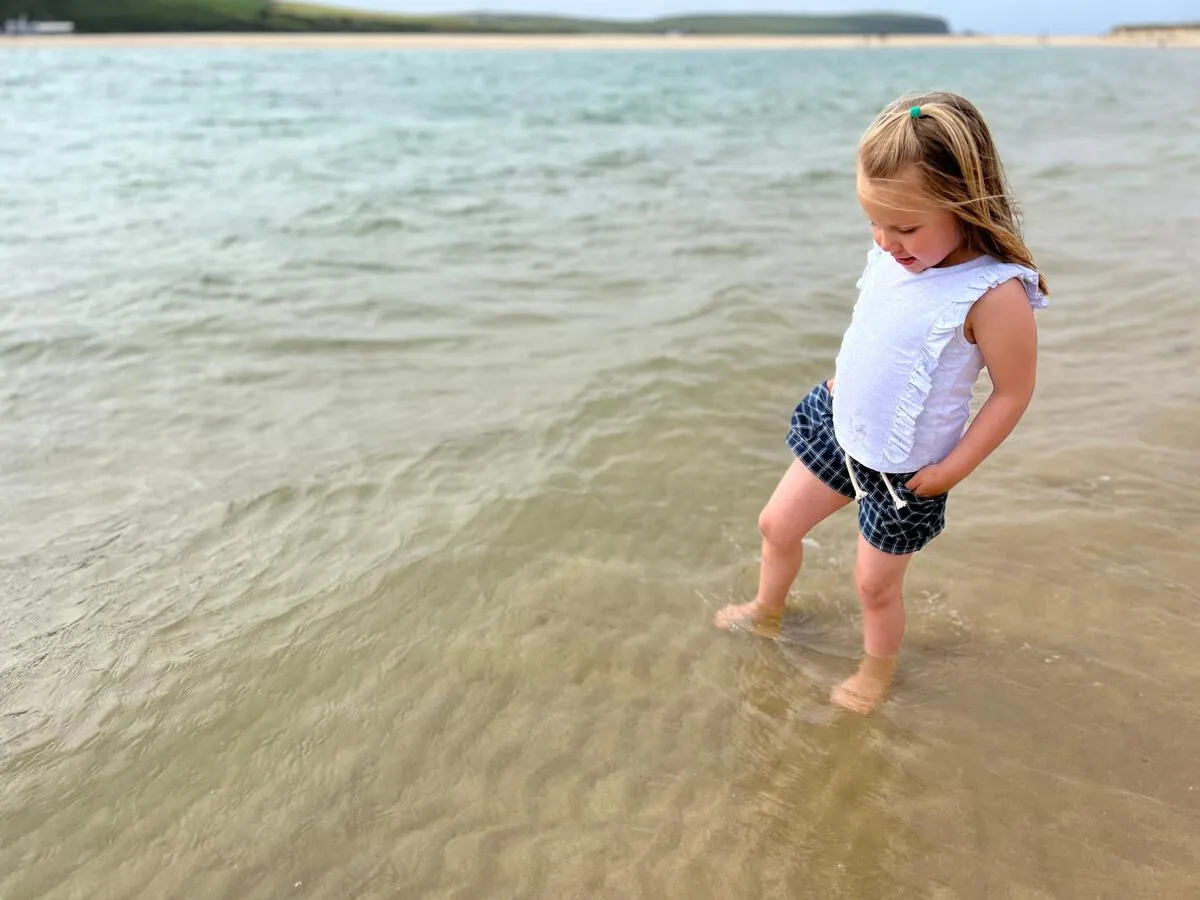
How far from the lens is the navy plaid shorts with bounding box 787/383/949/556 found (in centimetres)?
220

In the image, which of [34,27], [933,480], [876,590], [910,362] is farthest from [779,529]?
[34,27]

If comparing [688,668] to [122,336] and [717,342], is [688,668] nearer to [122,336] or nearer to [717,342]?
[717,342]

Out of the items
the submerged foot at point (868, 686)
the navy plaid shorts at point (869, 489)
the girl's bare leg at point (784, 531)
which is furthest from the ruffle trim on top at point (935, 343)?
the submerged foot at point (868, 686)

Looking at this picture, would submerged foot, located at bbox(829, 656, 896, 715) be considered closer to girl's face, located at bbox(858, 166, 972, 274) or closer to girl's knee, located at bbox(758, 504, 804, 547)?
girl's knee, located at bbox(758, 504, 804, 547)

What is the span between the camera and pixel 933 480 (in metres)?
2.08

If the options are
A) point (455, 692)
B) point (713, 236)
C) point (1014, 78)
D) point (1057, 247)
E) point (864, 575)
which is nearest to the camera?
point (864, 575)

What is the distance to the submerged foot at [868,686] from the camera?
8.25 feet

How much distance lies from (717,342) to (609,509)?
195 centimetres

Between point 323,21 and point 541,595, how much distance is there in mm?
94044

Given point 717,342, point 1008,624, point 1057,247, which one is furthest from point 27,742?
point 1057,247

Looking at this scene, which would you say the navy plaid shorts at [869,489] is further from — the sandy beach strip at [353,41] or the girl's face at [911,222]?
the sandy beach strip at [353,41]

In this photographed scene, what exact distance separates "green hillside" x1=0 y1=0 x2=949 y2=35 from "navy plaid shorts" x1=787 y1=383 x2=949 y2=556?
85675mm

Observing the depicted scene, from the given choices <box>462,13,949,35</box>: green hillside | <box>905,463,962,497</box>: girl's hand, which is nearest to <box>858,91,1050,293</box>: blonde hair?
<box>905,463,962,497</box>: girl's hand

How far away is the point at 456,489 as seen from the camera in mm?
3688
